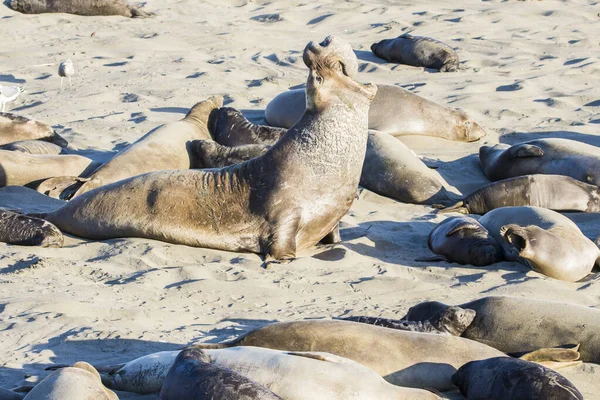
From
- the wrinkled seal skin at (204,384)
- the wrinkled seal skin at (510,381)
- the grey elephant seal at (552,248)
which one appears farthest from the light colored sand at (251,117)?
the wrinkled seal skin at (204,384)

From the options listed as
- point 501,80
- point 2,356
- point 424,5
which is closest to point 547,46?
point 501,80

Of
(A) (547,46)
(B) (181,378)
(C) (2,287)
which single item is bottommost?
(A) (547,46)

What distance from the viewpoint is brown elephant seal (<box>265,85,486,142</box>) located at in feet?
32.2

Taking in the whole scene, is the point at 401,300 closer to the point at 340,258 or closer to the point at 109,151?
the point at 340,258

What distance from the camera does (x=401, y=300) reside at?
19.0 ft

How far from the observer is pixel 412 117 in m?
9.91

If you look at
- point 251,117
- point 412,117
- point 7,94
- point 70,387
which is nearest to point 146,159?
point 251,117

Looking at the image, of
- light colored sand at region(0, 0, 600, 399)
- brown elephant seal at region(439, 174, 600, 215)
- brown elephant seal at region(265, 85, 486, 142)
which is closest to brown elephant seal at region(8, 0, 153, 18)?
light colored sand at region(0, 0, 600, 399)

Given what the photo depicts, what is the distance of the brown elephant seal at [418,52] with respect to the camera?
12320 millimetres

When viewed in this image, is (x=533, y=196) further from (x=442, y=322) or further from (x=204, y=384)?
(x=204, y=384)

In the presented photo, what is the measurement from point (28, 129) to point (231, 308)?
14.8ft

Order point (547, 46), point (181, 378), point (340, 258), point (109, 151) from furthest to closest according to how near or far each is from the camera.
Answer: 1. point (547, 46)
2. point (109, 151)
3. point (340, 258)
4. point (181, 378)

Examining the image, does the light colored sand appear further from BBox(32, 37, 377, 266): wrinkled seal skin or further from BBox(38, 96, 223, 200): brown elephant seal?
BBox(38, 96, 223, 200): brown elephant seal

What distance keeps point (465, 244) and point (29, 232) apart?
2722 millimetres
